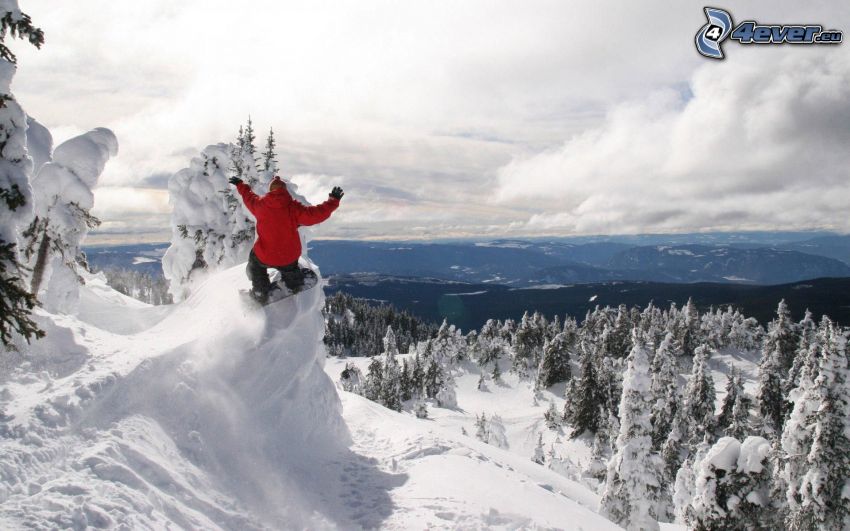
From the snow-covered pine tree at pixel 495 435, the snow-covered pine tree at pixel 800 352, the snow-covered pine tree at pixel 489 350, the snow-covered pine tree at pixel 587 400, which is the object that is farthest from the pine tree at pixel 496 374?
the snow-covered pine tree at pixel 800 352

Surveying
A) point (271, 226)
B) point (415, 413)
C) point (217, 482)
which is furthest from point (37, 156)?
point (415, 413)

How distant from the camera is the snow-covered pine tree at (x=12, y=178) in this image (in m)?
6.52

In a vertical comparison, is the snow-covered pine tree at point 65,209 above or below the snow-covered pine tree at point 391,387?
above

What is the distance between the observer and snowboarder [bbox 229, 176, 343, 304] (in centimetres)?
916

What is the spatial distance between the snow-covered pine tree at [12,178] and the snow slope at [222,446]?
39.7 inches

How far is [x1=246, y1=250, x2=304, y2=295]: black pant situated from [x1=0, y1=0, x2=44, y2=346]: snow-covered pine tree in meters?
3.66

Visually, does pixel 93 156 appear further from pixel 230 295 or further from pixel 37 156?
pixel 230 295

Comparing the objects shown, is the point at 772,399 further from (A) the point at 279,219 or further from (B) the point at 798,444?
(A) the point at 279,219

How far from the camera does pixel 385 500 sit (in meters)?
7.27

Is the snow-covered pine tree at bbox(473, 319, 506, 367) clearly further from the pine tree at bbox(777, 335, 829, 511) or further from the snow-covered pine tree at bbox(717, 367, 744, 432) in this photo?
the pine tree at bbox(777, 335, 829, 511)

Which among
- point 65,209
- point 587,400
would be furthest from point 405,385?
point 65,209

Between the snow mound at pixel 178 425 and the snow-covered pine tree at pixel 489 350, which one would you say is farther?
the snow-covered pine tree at pixel 489 350

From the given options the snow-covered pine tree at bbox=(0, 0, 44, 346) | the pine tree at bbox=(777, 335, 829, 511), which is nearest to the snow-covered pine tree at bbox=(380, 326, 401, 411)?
the pine tree at bbox=(777, 335, 829, 511)

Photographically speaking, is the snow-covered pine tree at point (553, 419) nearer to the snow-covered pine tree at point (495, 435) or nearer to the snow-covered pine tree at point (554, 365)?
the snow-covered pine tree at point (554, 365)
